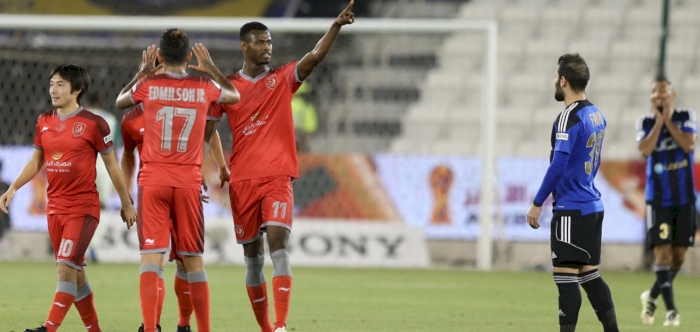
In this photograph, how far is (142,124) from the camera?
21.0ft

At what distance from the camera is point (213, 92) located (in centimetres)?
620

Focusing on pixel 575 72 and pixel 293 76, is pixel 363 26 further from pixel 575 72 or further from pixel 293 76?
pixel 575 72

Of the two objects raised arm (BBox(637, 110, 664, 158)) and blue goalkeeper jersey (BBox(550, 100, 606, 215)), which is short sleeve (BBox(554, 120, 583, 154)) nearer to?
blue goalkeeper jersey (BBox(550, 100, 606, 215))

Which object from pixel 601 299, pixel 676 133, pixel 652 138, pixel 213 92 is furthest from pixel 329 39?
pixel 676 133

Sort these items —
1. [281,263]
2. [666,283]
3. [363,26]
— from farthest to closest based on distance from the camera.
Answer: [363,26] → [666,283] → [281,263]

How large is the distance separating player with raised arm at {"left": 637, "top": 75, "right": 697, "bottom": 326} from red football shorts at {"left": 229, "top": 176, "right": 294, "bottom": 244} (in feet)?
11.4

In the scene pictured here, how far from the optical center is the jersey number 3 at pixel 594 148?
6172 mm

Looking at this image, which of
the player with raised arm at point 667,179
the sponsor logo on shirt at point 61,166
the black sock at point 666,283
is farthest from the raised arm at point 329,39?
the black sock at point 666,283

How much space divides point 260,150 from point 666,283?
3737mm

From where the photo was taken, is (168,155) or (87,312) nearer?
(168,155)

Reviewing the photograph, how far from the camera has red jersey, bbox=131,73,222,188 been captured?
6.10m

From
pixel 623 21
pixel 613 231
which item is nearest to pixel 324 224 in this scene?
pixel 613 231

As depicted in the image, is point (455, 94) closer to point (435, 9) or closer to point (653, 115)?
point (435, 9)

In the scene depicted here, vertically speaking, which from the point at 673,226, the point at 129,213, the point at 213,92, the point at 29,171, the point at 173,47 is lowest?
the point at 129,213
